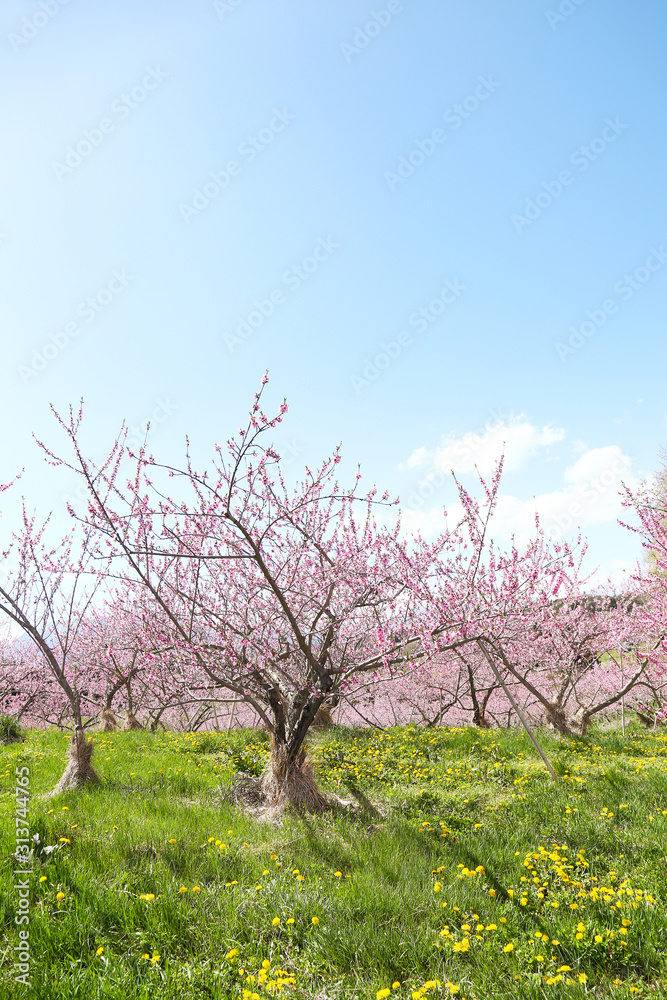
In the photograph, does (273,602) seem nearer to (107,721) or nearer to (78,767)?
(78,767)

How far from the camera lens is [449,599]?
20.2 ft

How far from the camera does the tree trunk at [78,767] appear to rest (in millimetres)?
6203

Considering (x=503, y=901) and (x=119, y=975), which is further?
(x=503, y=901)

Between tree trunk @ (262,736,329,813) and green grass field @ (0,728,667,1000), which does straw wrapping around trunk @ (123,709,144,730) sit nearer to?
green grass field @ (0,728,667,1000)

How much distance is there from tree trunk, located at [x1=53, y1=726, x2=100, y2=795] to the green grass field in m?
0.28

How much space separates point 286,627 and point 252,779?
2.10 metres

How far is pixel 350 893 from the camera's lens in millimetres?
3705

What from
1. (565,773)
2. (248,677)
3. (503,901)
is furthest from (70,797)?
(565,773)

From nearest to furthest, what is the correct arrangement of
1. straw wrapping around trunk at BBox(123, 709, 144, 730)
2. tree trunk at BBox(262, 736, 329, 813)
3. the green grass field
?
1. the green grass field
2. tree trunk at BBox(262, 736, 329, 813)
3. straw wrapping around trunk at BBox(123, 709, 144, 730)

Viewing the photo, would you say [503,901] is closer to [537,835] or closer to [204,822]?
[537,835]

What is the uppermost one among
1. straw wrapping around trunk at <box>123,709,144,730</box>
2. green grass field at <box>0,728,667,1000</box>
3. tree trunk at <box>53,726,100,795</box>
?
tree trunk at <box>53,726,100,795</box>

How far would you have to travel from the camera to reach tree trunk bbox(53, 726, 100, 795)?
620cm

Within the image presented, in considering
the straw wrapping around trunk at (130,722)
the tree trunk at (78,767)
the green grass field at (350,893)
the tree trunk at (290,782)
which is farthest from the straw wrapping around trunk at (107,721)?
the tree trunk at (290,782)

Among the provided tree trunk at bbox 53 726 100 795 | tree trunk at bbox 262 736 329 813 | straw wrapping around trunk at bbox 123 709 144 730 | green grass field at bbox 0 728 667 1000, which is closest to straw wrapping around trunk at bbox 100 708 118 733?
straw wrapping around trunk at bbox 123 709 144 730
